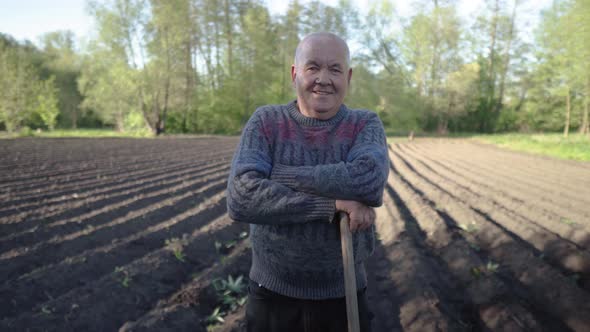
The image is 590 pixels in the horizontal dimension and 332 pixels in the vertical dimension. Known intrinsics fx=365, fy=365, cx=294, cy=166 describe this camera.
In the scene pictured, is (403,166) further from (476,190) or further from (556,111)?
(556,111)

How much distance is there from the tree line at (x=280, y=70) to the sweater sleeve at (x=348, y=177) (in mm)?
24239

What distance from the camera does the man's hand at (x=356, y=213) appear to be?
1282mm

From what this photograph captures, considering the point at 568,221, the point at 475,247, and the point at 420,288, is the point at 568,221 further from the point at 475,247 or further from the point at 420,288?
the point at 420,288

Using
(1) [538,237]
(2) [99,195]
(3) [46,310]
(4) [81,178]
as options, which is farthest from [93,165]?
(1) [538,237]

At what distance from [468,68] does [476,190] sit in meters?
25.3

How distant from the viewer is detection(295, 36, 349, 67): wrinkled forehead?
1.30 metres

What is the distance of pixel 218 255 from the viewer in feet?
15.3

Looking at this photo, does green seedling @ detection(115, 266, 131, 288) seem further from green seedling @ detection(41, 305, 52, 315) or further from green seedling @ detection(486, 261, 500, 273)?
green seedling @ detection(486, 261, 500, 273)

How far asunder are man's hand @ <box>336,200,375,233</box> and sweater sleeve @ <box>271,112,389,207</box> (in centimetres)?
2

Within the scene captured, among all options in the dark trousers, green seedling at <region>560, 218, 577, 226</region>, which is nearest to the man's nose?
the dark trousers

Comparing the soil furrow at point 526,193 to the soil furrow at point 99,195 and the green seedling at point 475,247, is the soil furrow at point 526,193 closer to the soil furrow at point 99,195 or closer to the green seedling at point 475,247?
the green seedling at point 475,247

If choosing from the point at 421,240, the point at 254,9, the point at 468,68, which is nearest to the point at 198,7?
the point at 254,9

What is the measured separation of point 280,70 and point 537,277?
99.4 ft

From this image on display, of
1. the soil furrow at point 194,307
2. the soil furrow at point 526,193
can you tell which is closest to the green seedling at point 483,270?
the soil furrow at point 194,307
